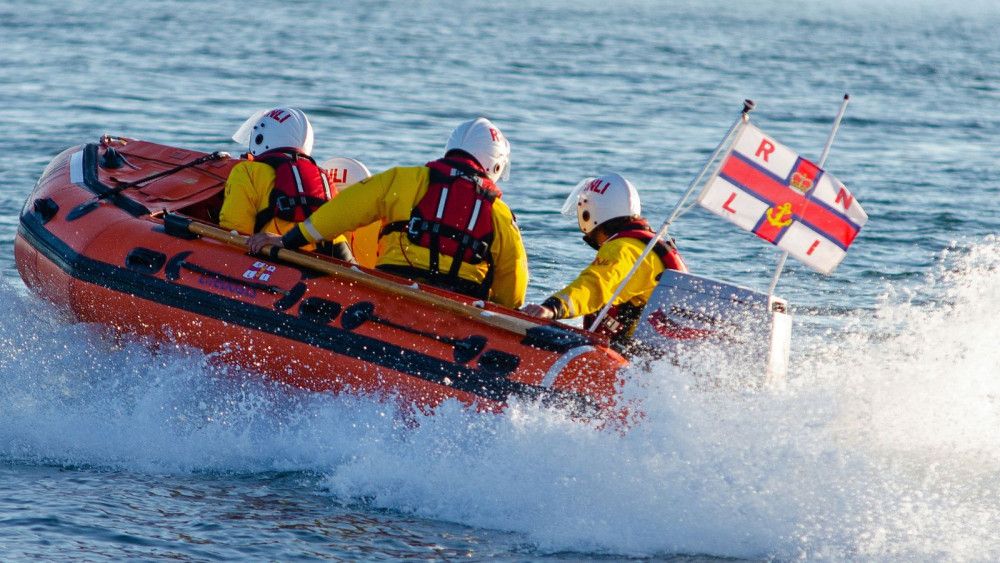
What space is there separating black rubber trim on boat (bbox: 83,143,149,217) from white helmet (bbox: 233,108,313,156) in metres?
0.68

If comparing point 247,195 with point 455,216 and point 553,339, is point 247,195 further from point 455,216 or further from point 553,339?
point 553,339

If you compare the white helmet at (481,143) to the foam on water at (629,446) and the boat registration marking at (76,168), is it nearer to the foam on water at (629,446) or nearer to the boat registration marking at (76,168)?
the foam on water at (629,446)

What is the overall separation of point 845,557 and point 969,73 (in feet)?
76.9

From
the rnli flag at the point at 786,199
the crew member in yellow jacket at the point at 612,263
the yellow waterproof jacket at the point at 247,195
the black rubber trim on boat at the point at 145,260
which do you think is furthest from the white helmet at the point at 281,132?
the rnli flag at the point at 786,199

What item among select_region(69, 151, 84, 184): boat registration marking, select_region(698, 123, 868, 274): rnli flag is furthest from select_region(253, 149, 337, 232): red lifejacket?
select_region(698, 123, 868, 274): rnli flag

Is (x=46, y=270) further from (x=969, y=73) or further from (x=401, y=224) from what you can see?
(x=969, y=73)

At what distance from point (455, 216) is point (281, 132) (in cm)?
130

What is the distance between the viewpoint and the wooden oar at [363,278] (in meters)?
4.98

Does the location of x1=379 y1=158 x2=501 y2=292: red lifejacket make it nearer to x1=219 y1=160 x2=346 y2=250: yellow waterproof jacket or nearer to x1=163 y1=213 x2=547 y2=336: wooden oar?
x1=163 y1=213 x2=547 y2=336: wooden oar

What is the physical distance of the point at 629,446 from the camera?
4520mm

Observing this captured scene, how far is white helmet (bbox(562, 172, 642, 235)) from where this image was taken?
5.36 meters

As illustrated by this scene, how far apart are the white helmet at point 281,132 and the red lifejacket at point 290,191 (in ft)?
0.35

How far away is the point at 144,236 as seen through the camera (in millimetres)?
5699

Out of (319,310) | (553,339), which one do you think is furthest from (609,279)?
(319,310)
